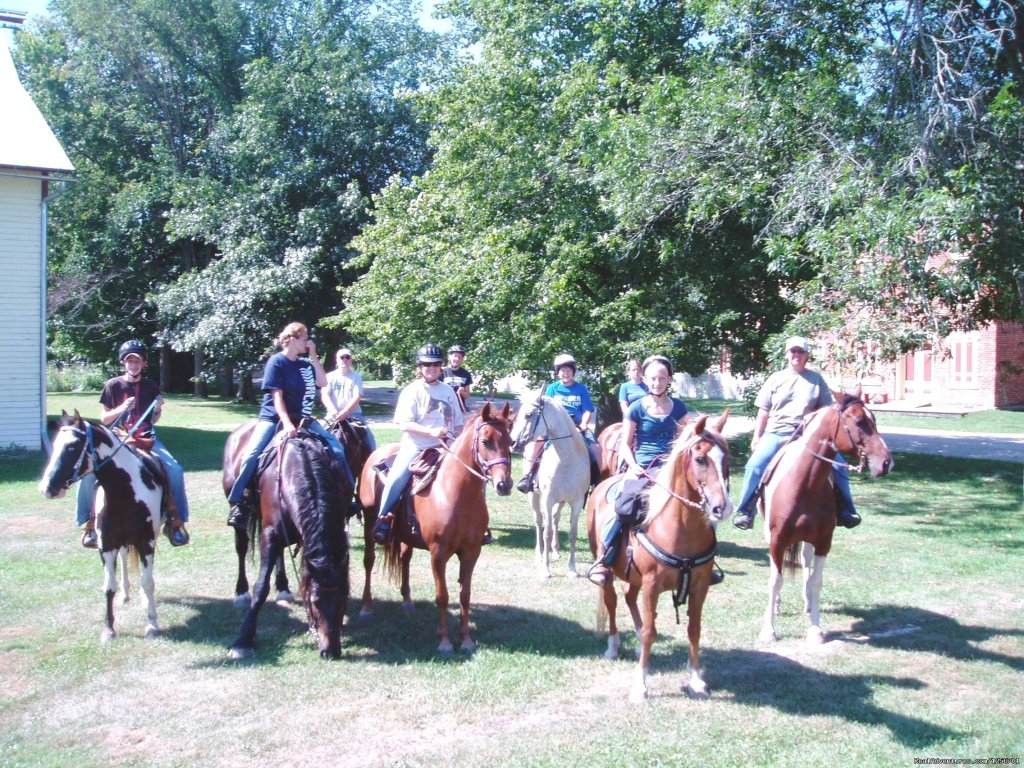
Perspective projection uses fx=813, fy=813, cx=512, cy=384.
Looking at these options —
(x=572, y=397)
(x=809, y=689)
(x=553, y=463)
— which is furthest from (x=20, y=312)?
(x=809, y=689)

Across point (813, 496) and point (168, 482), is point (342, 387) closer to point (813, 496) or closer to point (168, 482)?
point (168, 482)

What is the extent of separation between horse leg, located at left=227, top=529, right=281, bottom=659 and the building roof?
15.8 meters

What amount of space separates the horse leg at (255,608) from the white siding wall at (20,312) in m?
15.2

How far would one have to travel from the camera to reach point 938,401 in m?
30.8

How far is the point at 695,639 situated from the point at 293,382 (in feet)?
Result: 13.7

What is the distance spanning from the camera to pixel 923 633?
23.8ft

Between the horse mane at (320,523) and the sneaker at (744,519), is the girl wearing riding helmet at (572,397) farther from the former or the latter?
the horse mane at (320,523)

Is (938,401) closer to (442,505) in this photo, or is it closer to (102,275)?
(442,505)

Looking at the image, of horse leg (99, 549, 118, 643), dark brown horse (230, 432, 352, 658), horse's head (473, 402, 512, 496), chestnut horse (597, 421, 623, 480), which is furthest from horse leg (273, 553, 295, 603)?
chestnut horse (597, 421, 623, 480)

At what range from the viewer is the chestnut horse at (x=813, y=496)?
692 cm

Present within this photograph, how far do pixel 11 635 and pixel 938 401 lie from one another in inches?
1235

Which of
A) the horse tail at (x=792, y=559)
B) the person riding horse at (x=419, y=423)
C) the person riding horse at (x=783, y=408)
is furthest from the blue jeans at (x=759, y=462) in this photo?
the person riding horse at (x=419, y=423)

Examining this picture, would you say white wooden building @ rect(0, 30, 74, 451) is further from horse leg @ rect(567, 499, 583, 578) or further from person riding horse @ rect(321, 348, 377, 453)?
horse leg @ rect(567, 499, 583, 578)

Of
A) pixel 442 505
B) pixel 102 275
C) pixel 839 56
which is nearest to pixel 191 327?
pixel 102 275
